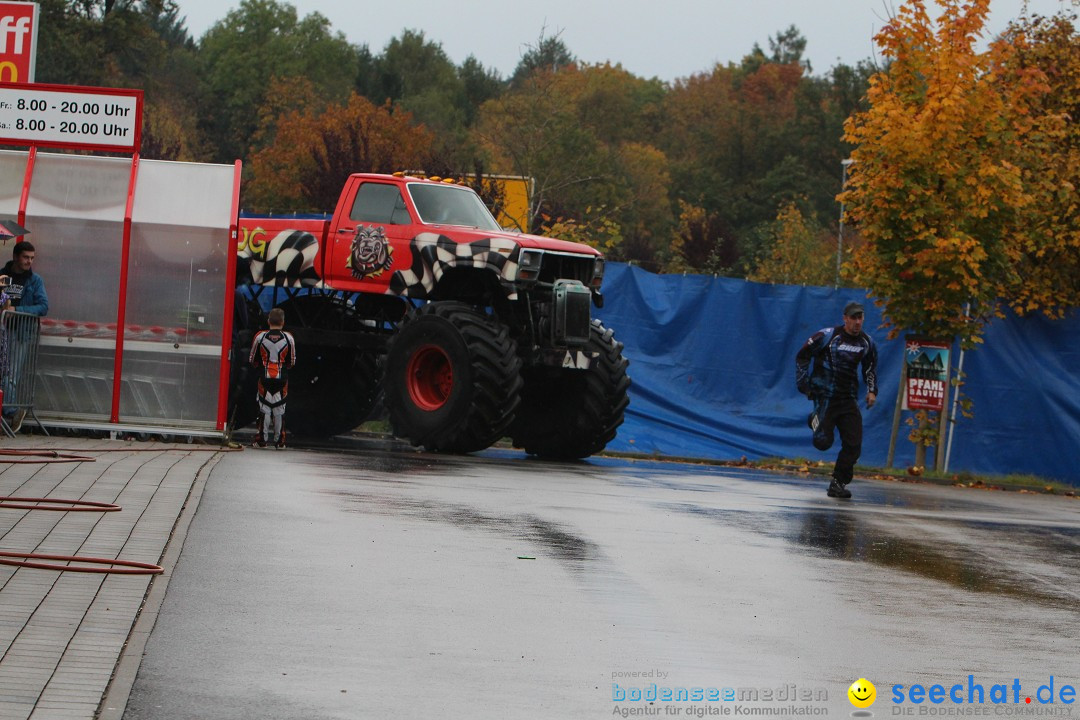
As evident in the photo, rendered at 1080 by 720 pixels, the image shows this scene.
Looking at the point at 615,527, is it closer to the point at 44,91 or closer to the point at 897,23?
the point at 44,91

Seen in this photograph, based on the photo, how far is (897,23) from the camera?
20766mm

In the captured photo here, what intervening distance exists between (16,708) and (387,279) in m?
13.5

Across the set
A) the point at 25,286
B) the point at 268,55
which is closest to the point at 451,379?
the point at 25,286

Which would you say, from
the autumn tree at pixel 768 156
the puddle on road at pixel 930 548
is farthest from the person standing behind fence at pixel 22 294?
the autumn tree at pixel 768 156

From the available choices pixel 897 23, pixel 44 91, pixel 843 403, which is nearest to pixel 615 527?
pixel 843 403

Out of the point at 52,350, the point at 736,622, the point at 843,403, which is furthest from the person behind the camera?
the point at 52,350

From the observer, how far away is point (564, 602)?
8.43m

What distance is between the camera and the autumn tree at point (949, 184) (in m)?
20.1

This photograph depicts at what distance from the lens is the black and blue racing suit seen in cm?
1642

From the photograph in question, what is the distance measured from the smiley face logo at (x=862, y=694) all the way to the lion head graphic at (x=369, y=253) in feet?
41.8

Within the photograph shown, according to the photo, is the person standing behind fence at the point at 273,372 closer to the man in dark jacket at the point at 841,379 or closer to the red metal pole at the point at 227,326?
the red metal pole at the point at 227,326

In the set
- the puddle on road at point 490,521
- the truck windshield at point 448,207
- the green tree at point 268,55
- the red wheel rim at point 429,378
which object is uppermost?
the green tree at point 268,55

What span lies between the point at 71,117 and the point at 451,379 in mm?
5336

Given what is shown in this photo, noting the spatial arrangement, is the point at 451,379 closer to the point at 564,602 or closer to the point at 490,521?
the point at 490,521
